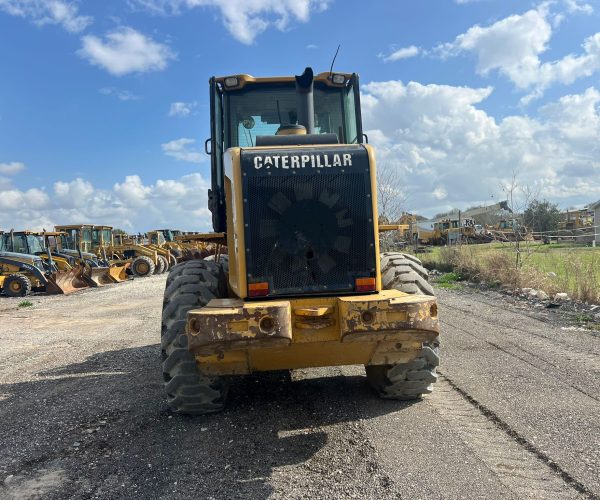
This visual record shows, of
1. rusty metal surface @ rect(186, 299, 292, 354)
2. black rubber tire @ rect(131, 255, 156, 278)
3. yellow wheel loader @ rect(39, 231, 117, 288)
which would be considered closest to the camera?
rusty metal surface @ rect(186, 299, 292, 354)

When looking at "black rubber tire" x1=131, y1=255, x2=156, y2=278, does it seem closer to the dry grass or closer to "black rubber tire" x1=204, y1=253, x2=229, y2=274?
the dry grass

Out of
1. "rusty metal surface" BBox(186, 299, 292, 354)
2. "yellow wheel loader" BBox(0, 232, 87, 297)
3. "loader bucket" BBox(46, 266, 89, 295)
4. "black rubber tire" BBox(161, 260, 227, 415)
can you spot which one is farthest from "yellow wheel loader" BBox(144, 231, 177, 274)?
"rusty metal surface" BBox(186, 299, 292, 354)

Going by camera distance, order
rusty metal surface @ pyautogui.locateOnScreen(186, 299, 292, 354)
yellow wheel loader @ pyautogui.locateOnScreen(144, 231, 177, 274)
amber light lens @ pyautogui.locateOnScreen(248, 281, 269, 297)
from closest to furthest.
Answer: rusty metal surface @ pyautogui.locateOnScreen(186, 299, 292, 354) < amber light lens @ pyautogui.locateOnScreen(248, 281, 269, 297) < yellow wheel loader @ pyautogui.locateOnScreen(144, 231, 177, 274)

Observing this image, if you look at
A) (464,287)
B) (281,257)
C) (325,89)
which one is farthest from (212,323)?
(464,287)

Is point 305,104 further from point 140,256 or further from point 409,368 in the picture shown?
point 140,256

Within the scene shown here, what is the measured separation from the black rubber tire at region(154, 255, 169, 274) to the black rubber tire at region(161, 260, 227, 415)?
23317 millimetres

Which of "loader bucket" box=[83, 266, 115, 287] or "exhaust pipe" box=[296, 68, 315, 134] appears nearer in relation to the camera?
"exhaust pipe" box=[296, 68, 315, 134]

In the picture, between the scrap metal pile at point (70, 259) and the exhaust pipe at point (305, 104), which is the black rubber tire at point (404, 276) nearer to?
the exhaust pipe at point (305, 104)

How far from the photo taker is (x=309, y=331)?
3729mm

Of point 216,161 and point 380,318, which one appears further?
point 216,161

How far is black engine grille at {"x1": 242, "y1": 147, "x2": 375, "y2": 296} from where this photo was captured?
12.9 ft

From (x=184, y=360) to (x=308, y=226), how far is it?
4.91ft

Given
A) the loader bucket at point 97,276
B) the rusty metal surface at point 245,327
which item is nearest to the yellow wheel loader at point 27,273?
the loader bucket at point 97,276

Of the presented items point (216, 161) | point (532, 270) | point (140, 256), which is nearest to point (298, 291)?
point (216, 161)
